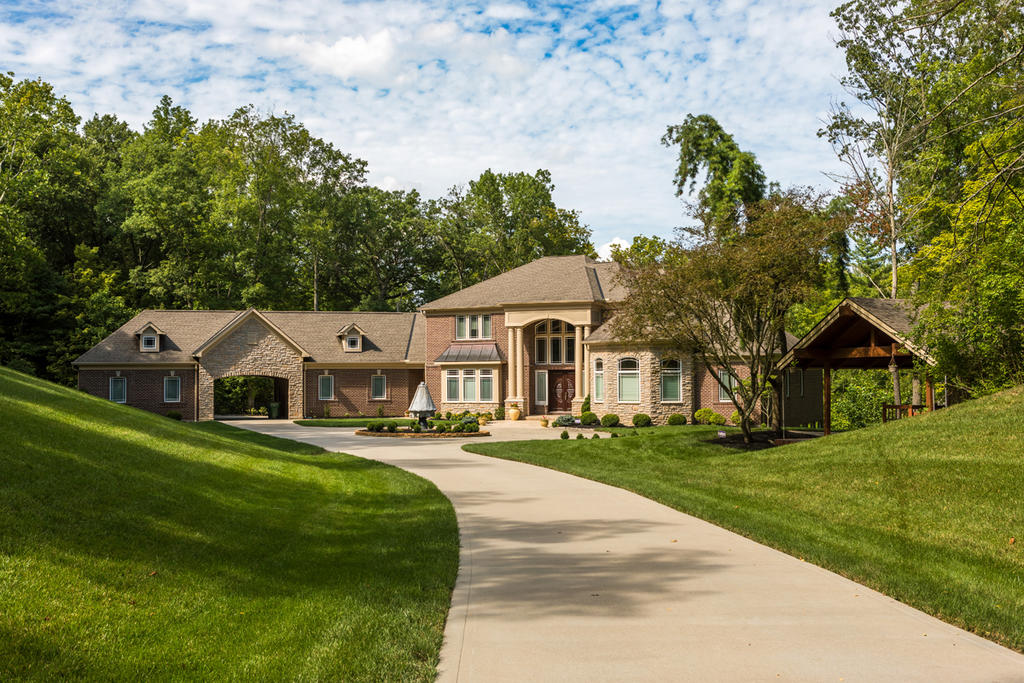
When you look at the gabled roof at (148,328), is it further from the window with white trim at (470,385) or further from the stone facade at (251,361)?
the window with white trim at (470,385)

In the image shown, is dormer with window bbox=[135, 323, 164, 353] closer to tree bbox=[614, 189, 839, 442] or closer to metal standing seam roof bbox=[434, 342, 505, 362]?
metal standing seam roof bbox=[434, 342, 505, 362]

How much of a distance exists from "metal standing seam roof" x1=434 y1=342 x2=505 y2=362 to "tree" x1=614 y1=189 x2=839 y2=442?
2031cm

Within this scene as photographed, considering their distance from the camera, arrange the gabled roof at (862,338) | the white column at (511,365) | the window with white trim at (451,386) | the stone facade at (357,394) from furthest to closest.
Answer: the stone facade at (357,394)
the window with white trim at (451,386)
the white column at (511,365)
the gabled roof at (862,338)

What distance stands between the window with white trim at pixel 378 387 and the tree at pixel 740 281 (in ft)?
82.5

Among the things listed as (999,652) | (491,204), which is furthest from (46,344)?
(999,652)

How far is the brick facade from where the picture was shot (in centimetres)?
4147

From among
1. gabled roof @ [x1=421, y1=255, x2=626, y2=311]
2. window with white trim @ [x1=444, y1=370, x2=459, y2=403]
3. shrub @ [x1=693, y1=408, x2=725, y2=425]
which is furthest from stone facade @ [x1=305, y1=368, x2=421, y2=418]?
shrub @ [x1=693, y1=408, x2=725, y2=425]

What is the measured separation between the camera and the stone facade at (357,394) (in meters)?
44.2

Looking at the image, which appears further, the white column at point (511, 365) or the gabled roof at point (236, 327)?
the gabled roof at point (236, 327)

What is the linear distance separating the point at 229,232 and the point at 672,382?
35380mm

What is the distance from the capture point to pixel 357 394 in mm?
44750

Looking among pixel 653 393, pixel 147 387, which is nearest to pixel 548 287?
pixel 653 393

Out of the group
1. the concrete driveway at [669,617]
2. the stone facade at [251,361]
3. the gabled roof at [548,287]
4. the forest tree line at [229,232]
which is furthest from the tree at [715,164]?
the concrete driveway at [669,617]

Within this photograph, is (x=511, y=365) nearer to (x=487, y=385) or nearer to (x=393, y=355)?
(x=487, y=385)
